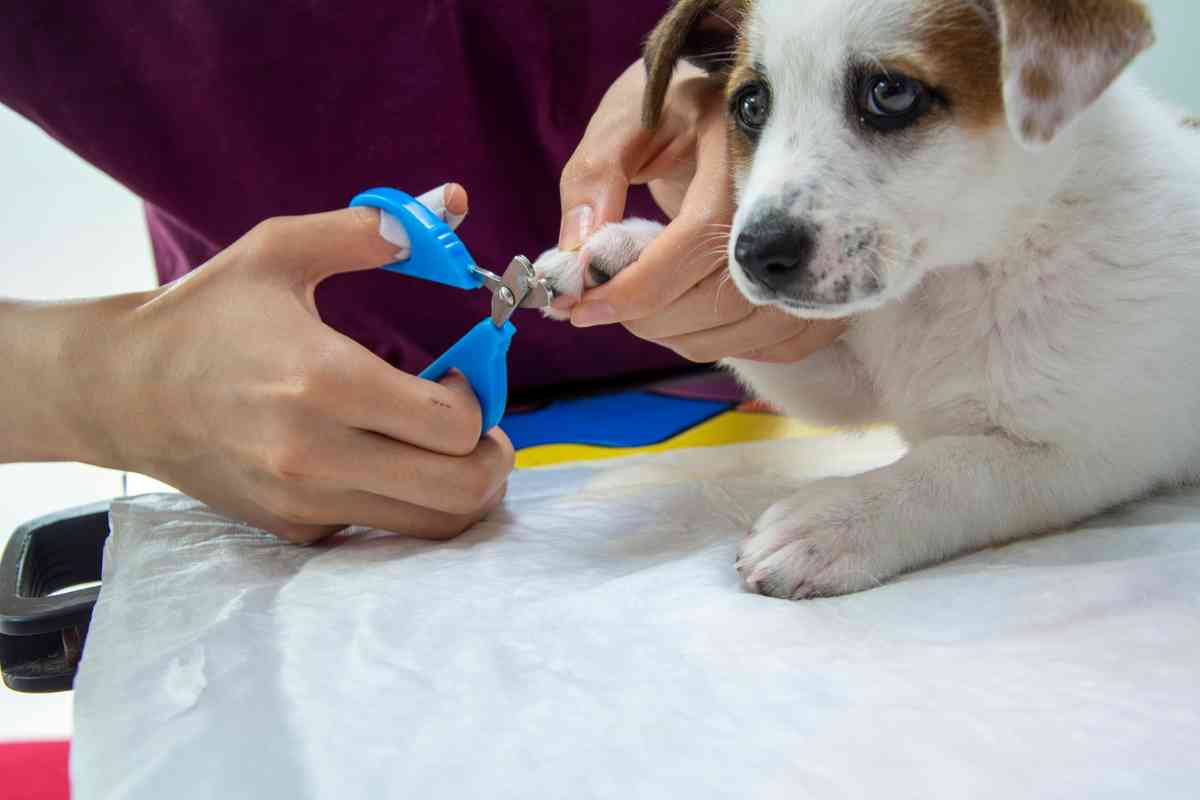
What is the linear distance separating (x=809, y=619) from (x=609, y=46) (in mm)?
1827

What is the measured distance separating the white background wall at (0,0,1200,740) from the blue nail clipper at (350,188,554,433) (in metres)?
2.00

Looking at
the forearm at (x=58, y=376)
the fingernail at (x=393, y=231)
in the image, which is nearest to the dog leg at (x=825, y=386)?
the fingernail at (x=393, y=231)

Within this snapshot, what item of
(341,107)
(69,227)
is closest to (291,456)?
(341,107)

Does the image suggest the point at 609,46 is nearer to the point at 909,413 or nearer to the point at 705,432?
the point at 705,432

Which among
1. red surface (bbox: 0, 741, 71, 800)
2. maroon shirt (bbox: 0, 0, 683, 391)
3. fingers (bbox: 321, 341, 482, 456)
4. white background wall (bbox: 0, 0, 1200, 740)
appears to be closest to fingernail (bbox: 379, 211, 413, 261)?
fingers (bbox: 321, 341, 482, 456)

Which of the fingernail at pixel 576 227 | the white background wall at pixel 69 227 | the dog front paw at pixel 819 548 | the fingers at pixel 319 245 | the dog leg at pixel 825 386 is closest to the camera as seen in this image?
the dog front paw at pixel 819 548

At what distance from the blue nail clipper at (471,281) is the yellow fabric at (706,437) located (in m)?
0.58

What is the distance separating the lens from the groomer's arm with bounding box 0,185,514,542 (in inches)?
55.9

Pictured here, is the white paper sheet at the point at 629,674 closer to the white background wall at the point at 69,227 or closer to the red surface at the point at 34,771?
the red surface at the point at 34,771

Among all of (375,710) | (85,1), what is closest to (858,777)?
(375,710)

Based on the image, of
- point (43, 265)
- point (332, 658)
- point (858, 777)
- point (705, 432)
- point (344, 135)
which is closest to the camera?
point (858, 777)

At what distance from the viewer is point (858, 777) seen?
0.87 meters

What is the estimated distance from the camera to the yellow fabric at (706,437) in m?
2.15

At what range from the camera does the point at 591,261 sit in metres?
1.53
